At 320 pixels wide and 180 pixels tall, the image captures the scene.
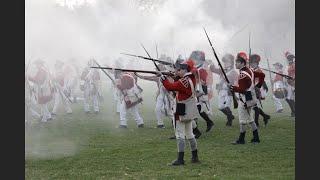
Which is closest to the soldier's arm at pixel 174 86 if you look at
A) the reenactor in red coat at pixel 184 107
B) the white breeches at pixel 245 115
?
the reenactor in red coat at pixel 184 107

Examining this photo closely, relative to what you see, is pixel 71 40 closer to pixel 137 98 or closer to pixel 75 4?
pixel 75 4

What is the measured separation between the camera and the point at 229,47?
37.8 meters

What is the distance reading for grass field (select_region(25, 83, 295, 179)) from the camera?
10.5m

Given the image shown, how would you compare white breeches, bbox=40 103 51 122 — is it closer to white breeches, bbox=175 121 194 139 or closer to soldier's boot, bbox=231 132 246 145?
soldier's boot, bbox=231 132 246 145

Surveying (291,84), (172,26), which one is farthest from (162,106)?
(172,26)

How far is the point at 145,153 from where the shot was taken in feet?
41.0

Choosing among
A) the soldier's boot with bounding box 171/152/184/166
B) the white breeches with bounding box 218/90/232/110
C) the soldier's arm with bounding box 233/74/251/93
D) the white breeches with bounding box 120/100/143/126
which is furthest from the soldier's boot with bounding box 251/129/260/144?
the white breeches with bounding box 120/100/143/126

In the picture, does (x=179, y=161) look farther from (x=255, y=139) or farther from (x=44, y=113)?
(x=44, y=113)

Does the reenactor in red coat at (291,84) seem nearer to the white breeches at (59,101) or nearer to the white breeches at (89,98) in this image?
the white breeches at (89,98)

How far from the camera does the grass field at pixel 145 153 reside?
34.3ft

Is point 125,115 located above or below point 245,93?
below

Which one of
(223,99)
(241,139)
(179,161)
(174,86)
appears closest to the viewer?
(174,86)

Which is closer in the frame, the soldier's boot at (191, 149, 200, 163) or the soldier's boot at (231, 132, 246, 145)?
the soldier's boot at (191, 149, 200, 163)

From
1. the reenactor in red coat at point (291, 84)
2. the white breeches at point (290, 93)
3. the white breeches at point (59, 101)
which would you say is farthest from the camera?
the white breeches at point (59, 101)
